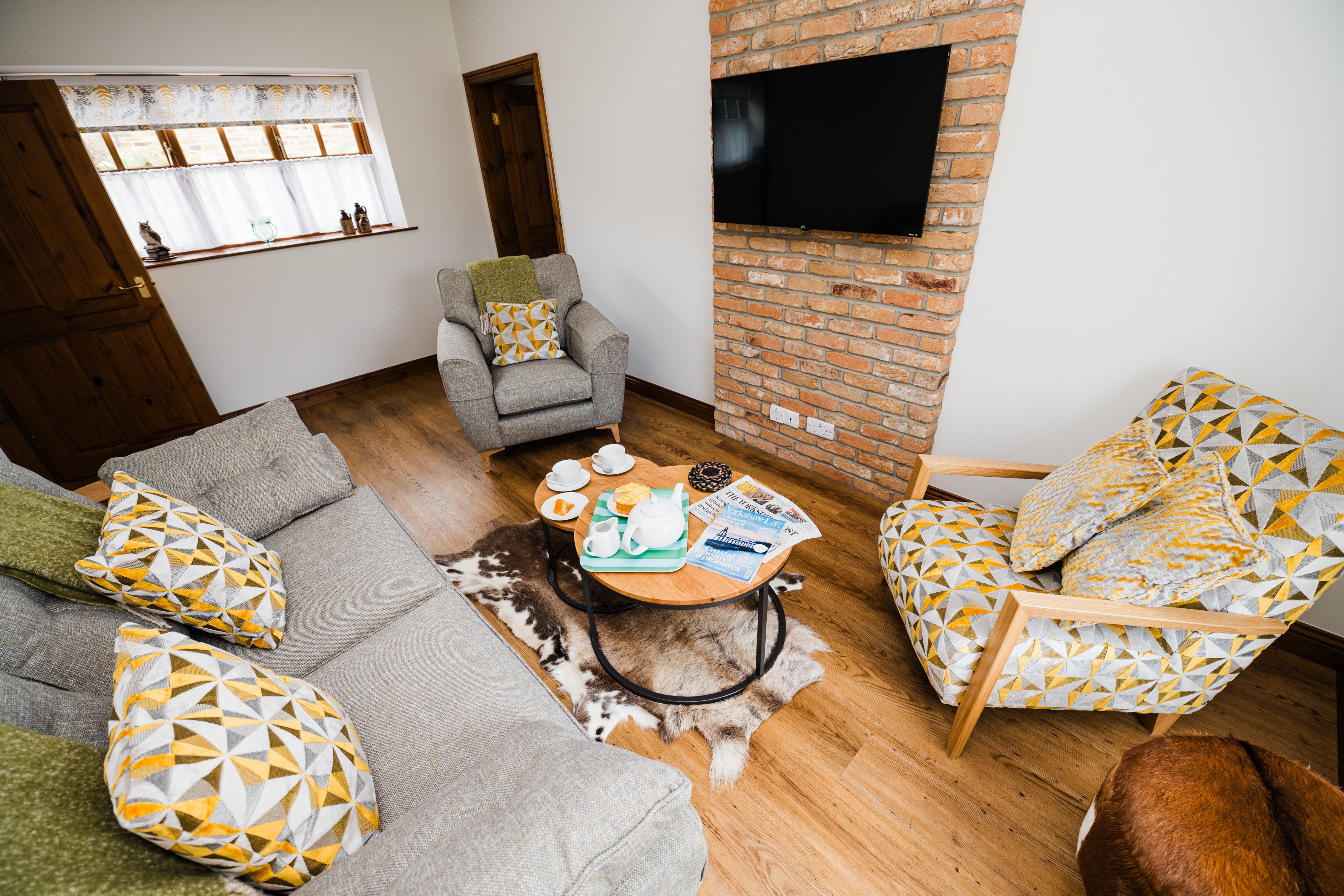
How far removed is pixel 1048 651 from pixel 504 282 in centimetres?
306

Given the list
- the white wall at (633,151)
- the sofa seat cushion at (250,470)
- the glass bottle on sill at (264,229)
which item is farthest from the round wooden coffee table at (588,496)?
the glass bottle on sill at (264,229)

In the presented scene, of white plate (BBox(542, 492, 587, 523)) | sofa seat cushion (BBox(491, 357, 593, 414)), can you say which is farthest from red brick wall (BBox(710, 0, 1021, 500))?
white plate (BBox(542, 492, 587, 523))

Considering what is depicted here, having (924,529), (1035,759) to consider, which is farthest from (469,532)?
(1035,759)

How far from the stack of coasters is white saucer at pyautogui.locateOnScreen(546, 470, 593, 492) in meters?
0.38

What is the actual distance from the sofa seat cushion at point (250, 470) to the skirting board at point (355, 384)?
216 centimetres

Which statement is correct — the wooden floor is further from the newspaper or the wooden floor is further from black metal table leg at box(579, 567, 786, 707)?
the newspaper

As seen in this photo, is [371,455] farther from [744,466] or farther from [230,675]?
[230,675]

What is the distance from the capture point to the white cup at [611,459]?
6.66 feet

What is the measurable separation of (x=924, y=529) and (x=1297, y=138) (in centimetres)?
140

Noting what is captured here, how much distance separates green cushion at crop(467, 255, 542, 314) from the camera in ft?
10.3

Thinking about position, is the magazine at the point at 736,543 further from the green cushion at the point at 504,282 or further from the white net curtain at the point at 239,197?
the white net curtain at the point at 239,197

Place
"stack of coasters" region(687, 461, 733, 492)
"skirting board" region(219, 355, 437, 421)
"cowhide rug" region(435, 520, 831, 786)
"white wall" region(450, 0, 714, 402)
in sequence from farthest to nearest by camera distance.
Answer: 1. "skirting board" region(219, 355, 437, 421)
2. "white wall" region(450, 0, 714, 402)
3. "stack of coasters" region(687, 461, 733, 492)
4. "cowhide rug" region(435, 520, 831, 786)

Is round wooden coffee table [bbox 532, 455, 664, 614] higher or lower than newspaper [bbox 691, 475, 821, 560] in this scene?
lower

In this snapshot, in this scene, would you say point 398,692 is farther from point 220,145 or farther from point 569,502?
point 220,145
